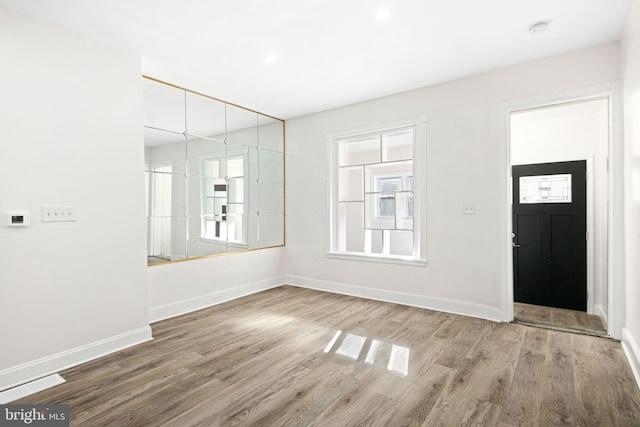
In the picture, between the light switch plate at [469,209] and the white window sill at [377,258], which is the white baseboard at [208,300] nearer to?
the white window sill at [377,258]

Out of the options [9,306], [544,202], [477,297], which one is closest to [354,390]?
[477,297]


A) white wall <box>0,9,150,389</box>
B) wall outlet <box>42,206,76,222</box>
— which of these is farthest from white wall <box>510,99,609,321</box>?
wall outlet <box>42,206,76,222</box>

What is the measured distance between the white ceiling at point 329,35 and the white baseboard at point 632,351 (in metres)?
2.50

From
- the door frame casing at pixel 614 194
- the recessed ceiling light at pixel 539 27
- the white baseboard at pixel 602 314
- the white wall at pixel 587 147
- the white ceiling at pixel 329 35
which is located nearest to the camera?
the white ceiling at pixel 329 35

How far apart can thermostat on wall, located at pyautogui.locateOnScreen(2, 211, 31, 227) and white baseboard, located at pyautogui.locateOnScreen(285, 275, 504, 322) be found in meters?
3.44

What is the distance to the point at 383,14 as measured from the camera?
2.51 m

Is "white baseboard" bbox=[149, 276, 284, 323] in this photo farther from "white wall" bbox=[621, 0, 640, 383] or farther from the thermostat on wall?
"white wall" bbox=[621, 0, 640, 383]

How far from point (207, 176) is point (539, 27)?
3676mm

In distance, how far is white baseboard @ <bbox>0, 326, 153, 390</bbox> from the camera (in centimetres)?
233

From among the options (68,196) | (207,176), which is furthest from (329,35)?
(68,196)

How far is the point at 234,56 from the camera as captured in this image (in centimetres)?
315

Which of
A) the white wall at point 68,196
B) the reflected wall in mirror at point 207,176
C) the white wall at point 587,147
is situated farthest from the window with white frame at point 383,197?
the white wall at point 68,196

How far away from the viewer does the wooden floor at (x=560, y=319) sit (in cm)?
333

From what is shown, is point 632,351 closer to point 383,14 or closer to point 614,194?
point 614,194
